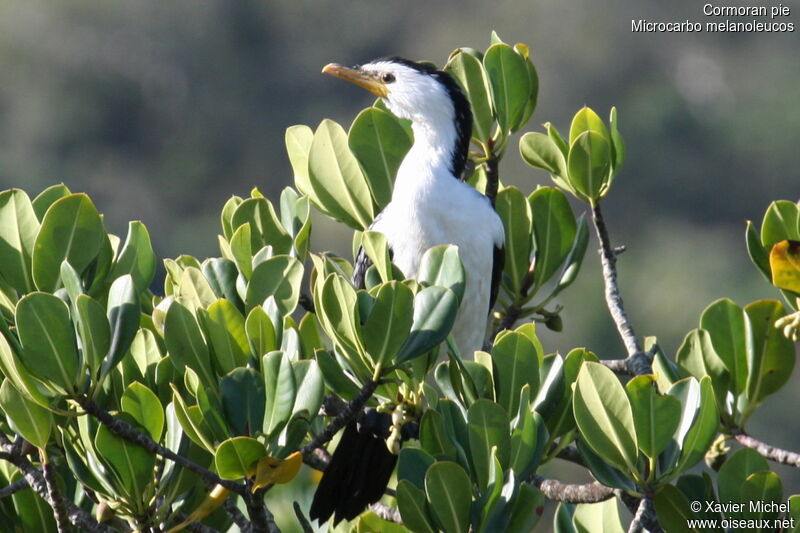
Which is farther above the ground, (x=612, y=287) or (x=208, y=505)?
(x=612, y=287)

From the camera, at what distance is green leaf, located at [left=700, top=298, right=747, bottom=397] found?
3.01 meters

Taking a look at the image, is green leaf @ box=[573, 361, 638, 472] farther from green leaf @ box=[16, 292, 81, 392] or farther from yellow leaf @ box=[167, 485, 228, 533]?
green leaf @ box=[16, 292, 81, 392]

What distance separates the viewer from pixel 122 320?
7.88 feet

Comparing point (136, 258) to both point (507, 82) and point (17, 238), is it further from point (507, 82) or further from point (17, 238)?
point (507, 82)

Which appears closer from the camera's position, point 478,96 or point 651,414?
point 651,414

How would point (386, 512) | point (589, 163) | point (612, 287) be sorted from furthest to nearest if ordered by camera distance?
point (612, 287)
point (589, 163)
point (386, 512)

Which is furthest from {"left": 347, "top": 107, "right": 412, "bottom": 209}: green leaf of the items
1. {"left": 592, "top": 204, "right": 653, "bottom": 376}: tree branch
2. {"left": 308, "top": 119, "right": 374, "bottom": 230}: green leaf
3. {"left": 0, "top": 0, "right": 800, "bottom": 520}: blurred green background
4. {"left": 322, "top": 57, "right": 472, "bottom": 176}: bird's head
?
{"left": 0, "top": 0, "right": 800, "bottom": 520}: blurred green background

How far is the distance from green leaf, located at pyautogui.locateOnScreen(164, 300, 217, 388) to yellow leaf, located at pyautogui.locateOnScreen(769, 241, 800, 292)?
130 cm

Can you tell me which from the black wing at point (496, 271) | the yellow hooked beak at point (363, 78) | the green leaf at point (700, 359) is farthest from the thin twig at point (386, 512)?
the yellow hooked beak at point (363, 78)

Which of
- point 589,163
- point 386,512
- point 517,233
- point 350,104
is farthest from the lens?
point 350,104

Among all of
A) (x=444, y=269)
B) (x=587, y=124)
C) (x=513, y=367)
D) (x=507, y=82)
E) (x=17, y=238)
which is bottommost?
(x=513, y=367)

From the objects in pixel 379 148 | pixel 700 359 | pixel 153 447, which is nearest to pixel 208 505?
pixel 153 447

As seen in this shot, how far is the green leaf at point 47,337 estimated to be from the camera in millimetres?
2309

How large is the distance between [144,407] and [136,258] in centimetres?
46
